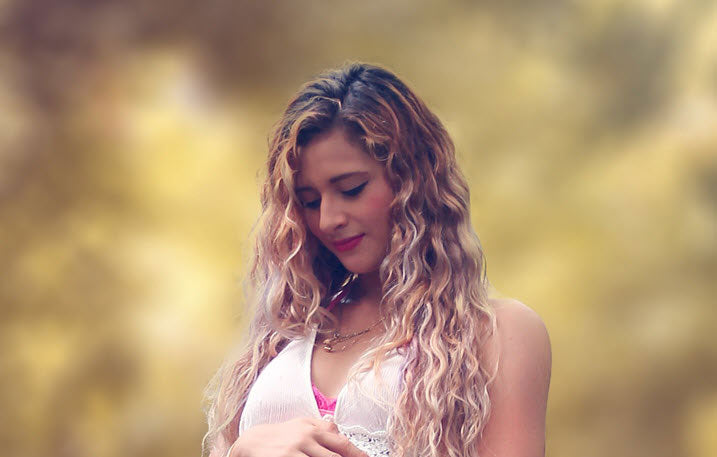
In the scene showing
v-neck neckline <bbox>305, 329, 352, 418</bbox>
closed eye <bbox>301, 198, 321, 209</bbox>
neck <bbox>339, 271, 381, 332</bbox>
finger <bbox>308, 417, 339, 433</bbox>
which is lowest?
finger <bbox>308, 417, 339, 433</bbox>

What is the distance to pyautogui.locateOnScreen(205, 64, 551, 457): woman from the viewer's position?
5.06 feet

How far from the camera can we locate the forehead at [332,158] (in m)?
1.66

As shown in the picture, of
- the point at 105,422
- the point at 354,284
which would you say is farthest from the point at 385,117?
the point at 105,422

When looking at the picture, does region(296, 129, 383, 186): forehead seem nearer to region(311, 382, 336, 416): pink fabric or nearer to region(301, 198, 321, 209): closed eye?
region(301, 198, 321, 209): closed eye

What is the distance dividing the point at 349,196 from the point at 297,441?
44 centimetres

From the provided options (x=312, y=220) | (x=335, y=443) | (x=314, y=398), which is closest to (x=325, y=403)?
(x=314, y=398)

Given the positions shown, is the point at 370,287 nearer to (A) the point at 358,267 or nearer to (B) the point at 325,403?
(A) the point at 358,267

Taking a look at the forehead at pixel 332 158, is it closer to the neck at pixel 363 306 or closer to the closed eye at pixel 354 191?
the closed eye at pixel 354 191

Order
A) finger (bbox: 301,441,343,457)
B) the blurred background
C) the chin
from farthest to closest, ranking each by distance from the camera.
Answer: the blurred background
the chin
finger (bbox: 301,441,343,457)

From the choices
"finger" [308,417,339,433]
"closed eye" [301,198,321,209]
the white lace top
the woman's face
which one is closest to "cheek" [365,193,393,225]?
the woman's face

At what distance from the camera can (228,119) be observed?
119 inches

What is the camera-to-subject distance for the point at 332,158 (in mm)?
1673

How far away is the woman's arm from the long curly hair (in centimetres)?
2

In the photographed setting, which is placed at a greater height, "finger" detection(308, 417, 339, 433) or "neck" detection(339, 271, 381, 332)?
"neck" detection(339, 271, 381, 332)
